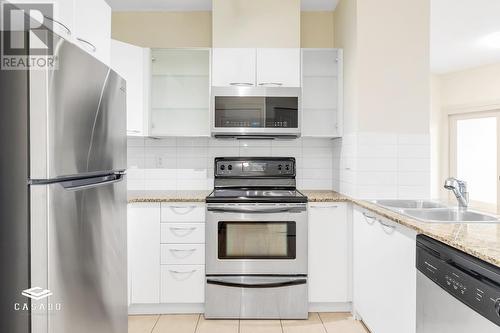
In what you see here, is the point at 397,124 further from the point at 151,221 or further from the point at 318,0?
the point at 151,221

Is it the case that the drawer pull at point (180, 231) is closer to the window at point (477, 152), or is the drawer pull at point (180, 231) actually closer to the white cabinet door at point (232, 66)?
the white cabinet door at point (232, 66)

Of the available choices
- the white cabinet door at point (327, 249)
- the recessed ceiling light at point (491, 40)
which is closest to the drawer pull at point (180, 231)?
the white cabinet door at point (327, 249)

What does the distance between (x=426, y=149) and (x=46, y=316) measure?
2525 mm

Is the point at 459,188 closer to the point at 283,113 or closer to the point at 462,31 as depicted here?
the point at 283,113

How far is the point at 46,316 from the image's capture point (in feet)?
3.46

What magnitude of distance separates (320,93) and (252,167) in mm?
873

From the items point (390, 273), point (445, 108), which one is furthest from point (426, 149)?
point (445, 108)

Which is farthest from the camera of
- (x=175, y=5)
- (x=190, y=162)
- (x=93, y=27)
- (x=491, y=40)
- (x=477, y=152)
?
(x=477, y=152)

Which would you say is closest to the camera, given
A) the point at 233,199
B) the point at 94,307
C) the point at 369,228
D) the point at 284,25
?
the point at 94,307

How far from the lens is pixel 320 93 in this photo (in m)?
3.02

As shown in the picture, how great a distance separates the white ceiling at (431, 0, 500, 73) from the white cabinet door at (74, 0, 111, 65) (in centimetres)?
268

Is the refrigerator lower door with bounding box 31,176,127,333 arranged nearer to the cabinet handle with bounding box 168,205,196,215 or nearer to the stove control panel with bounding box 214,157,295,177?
the cabinet handle with bounding box 168,205,196,215

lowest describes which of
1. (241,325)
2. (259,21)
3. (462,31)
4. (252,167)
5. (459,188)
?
(241,325)

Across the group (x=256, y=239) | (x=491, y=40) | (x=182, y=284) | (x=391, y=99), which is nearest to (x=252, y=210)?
(x=256, y=239)
